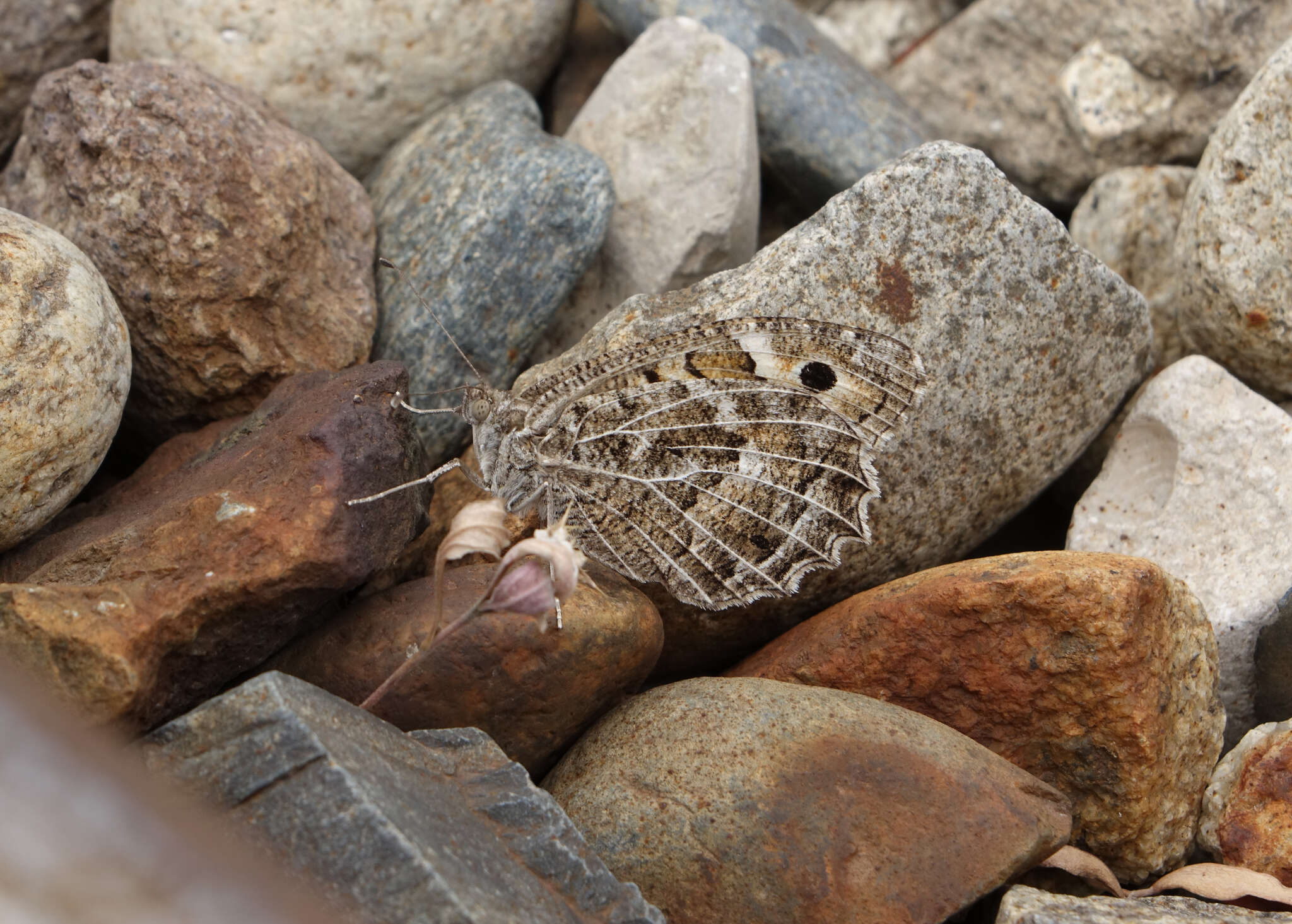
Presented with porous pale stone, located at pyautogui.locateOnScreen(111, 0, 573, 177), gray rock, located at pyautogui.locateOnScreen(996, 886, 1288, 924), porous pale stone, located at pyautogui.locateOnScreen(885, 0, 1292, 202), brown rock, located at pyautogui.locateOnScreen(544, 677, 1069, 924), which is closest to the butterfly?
brown rock, located at pyautogui.locateOnScreen(544, 677, 1069, 924)

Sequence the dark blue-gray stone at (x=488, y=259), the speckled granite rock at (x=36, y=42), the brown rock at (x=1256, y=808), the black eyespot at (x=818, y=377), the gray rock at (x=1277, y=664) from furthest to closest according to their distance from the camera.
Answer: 1. the speckled granite rock at (x=36, y=42)
2. the dark blue-gray stone at (x=488, y=259)
3. the gray rock at (x=1277, y=664)
4. the black eyespot at (x=818, y=377)
5. the brown rock at (x=1256, y=808)

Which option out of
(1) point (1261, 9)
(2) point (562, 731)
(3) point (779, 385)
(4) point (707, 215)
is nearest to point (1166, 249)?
(1) point (1261, 9)

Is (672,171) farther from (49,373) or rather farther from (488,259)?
(49,373)

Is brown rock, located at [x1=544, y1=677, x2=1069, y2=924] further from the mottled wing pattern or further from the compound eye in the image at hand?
the compound eye

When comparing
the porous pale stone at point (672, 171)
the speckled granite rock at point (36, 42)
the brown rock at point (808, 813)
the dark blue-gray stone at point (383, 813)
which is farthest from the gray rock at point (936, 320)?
the speckled granite rock at point (36, 42)

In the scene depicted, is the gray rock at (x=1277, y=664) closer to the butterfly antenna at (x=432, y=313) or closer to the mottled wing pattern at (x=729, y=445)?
the mottled wing pattern at (x=729, y=445)

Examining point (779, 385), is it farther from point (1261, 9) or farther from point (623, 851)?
point (1261, 9)

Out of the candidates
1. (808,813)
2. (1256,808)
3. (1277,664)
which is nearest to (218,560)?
(808,813)
